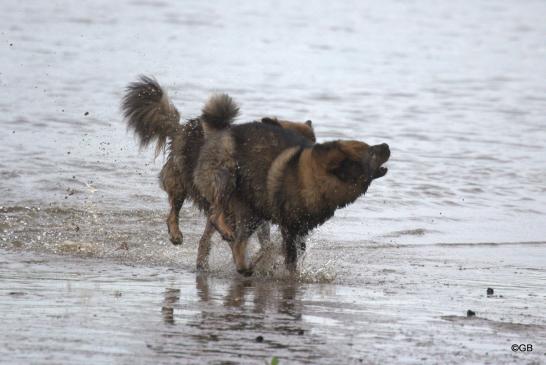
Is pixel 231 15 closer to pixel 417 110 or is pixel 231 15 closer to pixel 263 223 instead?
pixel 417 110

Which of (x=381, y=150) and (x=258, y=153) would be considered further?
(x=258, y=153)

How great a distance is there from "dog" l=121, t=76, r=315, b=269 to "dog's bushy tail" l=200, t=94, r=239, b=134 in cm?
19

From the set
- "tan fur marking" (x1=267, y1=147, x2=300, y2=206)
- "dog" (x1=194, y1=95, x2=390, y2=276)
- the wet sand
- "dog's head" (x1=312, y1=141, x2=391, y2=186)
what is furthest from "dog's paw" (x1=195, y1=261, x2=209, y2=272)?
"dog's head" (x1=312, y1=141, x2=391, y2=186)

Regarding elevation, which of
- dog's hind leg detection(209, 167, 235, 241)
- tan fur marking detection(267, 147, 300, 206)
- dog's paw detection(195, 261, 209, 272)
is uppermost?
tan fur marking detection(267, 147, 300, 206)

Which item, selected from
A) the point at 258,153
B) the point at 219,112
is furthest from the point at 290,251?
the point at 219,112

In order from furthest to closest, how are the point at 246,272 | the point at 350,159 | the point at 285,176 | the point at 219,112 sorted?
the point at 219,112 → the point at 246,272 → the point at 285,176 → the point at 350,159

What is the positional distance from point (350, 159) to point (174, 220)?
6.77 ft

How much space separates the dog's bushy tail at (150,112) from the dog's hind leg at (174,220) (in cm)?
44

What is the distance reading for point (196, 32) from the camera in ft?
96.4

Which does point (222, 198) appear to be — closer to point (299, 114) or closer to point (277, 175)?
point (277, 175)

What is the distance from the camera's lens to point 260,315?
7453 mm

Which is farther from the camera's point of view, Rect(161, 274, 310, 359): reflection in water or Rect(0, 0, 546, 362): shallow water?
Rect(0, 0, 546, 362): shallow water

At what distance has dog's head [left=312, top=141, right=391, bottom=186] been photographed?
28.8ft

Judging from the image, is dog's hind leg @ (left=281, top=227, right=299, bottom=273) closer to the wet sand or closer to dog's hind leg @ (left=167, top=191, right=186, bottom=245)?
the wet sand
